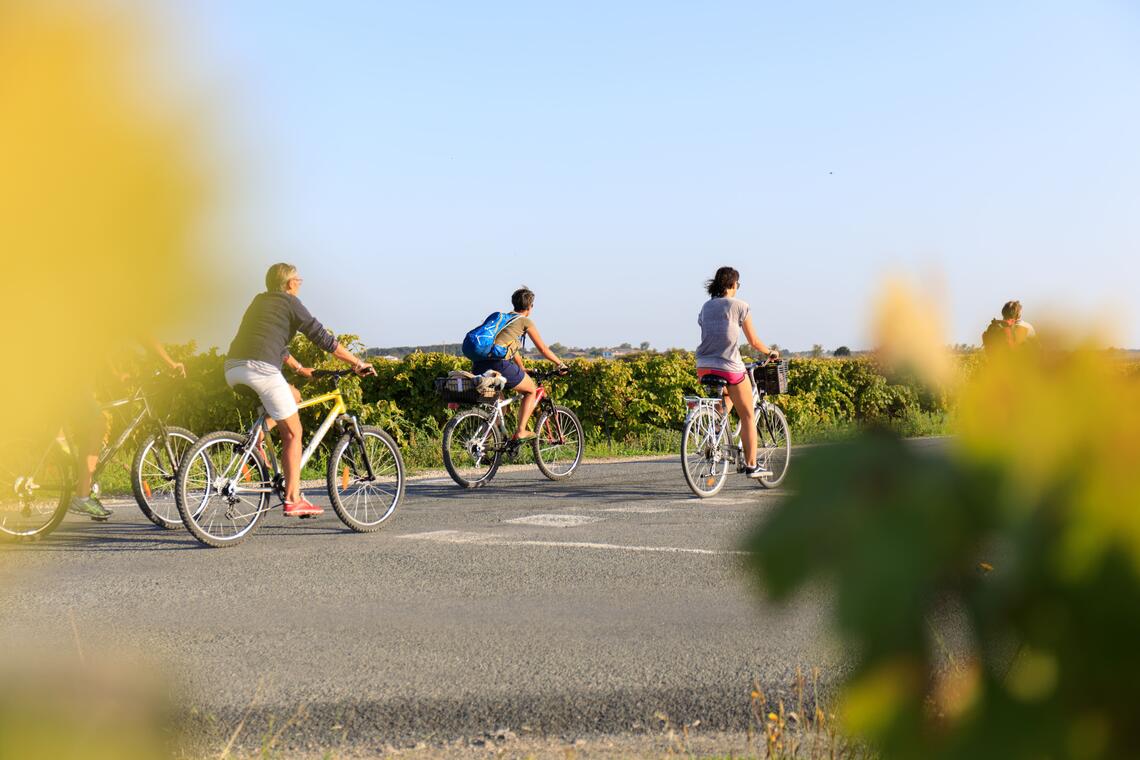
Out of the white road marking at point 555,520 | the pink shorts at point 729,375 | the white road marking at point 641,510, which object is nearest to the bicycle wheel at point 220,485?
the white road marking at point 555,520

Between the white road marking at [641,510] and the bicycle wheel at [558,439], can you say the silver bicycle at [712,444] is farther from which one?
the bicycle wheel at [558,439]

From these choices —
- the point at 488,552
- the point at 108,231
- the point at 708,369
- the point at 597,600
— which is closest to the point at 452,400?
the point at 708,369

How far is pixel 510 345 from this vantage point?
35.0 ft

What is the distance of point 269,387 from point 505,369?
3.90 metres

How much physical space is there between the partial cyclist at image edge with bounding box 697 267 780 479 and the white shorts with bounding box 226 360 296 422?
348cm

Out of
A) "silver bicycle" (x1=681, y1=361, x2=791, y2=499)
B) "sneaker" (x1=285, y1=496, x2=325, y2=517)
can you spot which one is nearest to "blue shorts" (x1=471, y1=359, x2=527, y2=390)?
"silver bicycle" (x1=681, y1=361, x2=791, y2=499)

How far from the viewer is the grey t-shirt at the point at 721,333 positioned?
902cm

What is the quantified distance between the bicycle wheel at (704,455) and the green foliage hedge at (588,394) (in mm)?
1964

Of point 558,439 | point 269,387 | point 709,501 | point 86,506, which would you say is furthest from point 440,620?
point 558,439

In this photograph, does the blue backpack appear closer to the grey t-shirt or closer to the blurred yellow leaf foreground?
the grey t-shirt

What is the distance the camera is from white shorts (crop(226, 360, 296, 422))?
22.1 ft

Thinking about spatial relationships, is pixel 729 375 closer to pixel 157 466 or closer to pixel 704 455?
pixel 704 455

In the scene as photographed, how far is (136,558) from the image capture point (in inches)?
266

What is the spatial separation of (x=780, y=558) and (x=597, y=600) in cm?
522
